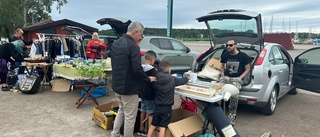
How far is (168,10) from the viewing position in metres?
10.3

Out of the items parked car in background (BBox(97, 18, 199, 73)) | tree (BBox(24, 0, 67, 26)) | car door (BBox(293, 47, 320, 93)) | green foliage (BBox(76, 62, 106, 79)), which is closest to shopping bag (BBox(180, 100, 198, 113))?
green foliage (BBox(76, 62, 106, 79))

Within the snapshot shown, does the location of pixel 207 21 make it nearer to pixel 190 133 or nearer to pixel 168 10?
pixel 190 133

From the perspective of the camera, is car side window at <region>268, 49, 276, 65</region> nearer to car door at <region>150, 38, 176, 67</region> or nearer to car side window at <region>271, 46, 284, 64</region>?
car side window at <region>271, 46, 284, 64</region>

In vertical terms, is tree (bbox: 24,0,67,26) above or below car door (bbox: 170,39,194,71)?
above

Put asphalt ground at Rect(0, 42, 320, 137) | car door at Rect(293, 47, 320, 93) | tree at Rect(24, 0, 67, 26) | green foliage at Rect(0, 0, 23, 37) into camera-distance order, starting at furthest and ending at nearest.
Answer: tree at Rect(24, 0, 67, 26), green foliage at Rect(0, 0, 23, 37), car door at Rect(293, 47, 320, 93), asphalt ground at Rect(0, 42, 320, 137)

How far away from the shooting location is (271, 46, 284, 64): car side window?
5092 mm

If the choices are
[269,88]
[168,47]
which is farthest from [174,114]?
[168,47]

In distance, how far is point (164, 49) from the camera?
835 cm

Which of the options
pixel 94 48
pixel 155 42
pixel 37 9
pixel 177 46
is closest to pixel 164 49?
pixel 155 42

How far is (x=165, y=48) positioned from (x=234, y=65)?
3938 millimetres

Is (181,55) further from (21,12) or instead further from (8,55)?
(21,12)

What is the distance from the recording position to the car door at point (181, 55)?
28.7 ft

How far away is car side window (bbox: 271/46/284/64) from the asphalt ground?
1094 mm

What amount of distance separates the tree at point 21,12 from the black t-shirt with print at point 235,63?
27.3m
